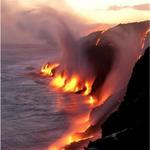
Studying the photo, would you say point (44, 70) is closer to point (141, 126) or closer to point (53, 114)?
point (53, 114)

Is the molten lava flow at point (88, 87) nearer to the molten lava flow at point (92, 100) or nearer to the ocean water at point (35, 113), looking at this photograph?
the ocean water at point (35, 113)

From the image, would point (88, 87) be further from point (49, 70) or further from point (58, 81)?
point (49, 70)

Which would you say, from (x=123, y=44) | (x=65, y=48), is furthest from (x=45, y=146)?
(x=65, y=48)

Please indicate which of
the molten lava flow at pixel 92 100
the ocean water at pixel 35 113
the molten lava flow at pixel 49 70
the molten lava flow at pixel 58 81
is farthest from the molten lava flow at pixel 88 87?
the molten lava flow at pixel 49 70

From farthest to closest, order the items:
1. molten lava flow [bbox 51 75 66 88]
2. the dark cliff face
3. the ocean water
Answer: molten lava flow [bbox 51 75 66 88] → the ocean water → the dark cliff face

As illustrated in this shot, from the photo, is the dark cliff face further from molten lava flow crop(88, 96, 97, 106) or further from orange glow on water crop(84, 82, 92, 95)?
orange glow on water crop(84, 82, 92, 95)

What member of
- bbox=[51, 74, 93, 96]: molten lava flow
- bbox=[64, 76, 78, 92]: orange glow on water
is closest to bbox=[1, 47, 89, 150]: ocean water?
bbox=[51, 74, 93, 96]: molten lava flow
